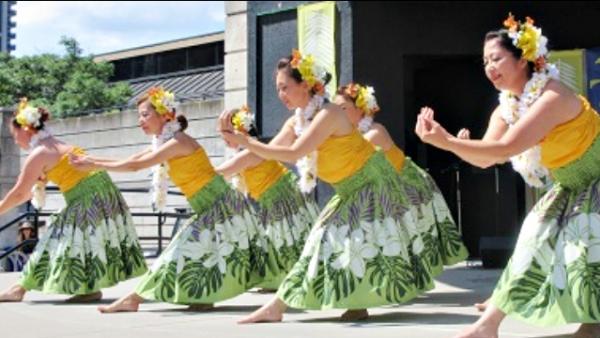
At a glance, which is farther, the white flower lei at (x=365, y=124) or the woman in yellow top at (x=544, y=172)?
the white flower lei at (x=365, y=124)

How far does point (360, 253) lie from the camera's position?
16.3ft

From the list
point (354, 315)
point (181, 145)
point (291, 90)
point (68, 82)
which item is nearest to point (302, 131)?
point (291, 90)

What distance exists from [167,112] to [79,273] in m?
1.42

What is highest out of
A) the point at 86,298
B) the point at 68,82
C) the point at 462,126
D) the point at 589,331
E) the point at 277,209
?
the point at 68,82

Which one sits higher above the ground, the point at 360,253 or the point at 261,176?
the point at 261,176

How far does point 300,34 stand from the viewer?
32.1 feet

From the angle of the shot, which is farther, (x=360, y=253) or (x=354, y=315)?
(x=354, y=315)

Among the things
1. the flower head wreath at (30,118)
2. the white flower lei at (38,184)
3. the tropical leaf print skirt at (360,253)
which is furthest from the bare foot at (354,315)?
the flower head wreath at (30,118)

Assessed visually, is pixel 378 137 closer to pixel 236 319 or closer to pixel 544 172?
pixel 236 319

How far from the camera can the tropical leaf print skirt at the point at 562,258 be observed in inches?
147

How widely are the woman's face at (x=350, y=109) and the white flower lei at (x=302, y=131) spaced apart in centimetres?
138

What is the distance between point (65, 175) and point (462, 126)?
5964mm

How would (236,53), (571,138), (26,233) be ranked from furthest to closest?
(26,233)
(236,53)
(571,138)

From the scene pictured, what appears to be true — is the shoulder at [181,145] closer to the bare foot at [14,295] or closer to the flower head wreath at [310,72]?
the flower head wreath at [310,72]
